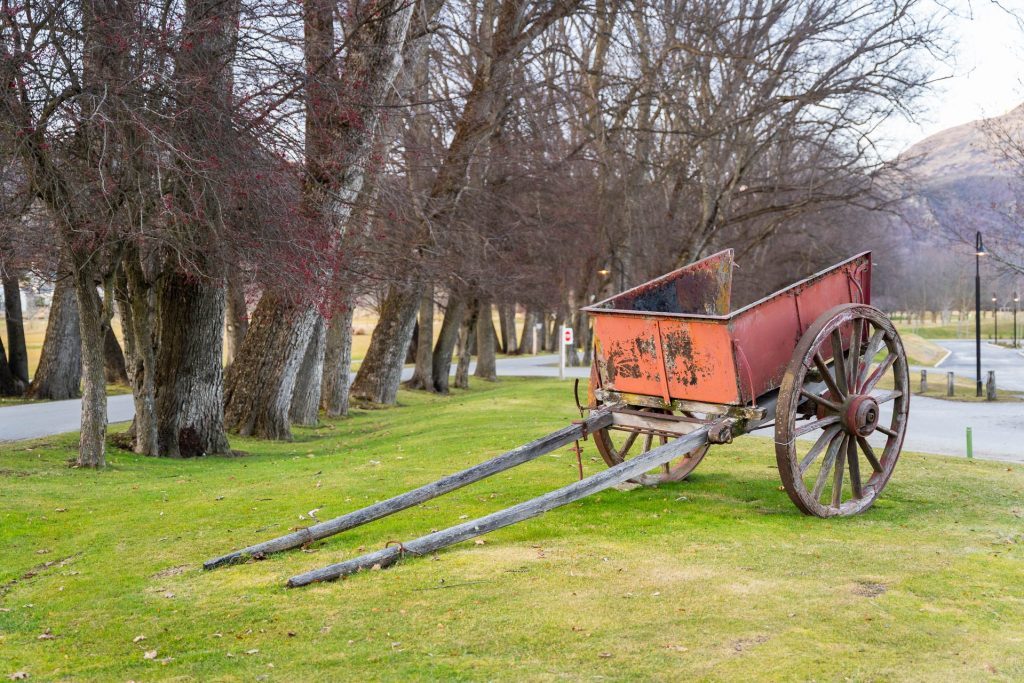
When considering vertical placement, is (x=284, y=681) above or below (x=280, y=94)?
below

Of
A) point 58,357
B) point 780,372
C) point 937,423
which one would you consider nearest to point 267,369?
point 58,357

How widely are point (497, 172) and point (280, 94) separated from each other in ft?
58.0

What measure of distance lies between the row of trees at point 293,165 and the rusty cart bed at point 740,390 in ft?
15.3

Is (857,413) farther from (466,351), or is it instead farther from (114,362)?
(466,351)

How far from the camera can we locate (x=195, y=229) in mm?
12492

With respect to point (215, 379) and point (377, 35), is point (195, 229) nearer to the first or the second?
point (215, 379)

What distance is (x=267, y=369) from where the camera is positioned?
19234 millimetres

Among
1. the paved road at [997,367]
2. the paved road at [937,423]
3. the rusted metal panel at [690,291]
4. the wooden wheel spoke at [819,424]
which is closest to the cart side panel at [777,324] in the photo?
the wooden wheel spoke at [819,424]

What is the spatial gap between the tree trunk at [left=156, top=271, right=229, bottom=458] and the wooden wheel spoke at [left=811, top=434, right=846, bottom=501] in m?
9.97

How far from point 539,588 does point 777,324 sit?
3498 millimetres

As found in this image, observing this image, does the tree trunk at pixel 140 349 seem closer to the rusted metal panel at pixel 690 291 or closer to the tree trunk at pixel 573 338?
the rusted metal panel at pixel 690 291

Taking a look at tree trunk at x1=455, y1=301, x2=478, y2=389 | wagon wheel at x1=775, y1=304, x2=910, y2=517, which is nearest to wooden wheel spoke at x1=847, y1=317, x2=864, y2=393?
wagon wheel at x1=775, y1=304, x2=910, y2=517

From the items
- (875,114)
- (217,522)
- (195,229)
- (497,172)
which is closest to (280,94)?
(195,229)

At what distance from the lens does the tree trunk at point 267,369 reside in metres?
18.8
